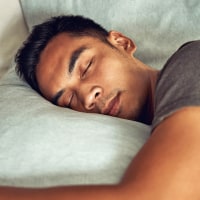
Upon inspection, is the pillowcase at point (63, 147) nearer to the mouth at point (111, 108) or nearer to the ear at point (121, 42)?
the mouth at point (111, 108)

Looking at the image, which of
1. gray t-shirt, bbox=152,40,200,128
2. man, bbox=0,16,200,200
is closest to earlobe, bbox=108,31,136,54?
man, bbox=0,16,200,200

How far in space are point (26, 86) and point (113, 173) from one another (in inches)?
19.3

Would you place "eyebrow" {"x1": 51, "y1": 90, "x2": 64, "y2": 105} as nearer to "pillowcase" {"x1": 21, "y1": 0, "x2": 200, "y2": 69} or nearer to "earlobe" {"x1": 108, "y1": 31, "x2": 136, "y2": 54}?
"earlobe" {"x1": 108, "y1": 31, "x2": 136, "y2": 54}

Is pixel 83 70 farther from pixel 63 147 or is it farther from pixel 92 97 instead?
pixel 63 147

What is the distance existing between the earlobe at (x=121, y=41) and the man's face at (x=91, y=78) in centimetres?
6

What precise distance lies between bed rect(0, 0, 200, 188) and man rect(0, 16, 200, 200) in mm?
69

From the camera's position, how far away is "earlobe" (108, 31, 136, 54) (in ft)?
4.24

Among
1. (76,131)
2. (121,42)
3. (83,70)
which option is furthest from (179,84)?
(121,42)

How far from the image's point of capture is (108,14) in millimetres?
1427

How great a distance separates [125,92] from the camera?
1117 millimetres

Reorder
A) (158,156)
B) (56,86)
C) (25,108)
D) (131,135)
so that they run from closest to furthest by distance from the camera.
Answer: (158,156) < (131,135) < (25,108) < (56,86)

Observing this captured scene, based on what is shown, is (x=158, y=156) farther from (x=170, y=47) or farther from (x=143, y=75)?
(x=170, y=47)

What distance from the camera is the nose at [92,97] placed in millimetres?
1105

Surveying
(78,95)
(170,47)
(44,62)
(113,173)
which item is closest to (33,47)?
(44,62)
